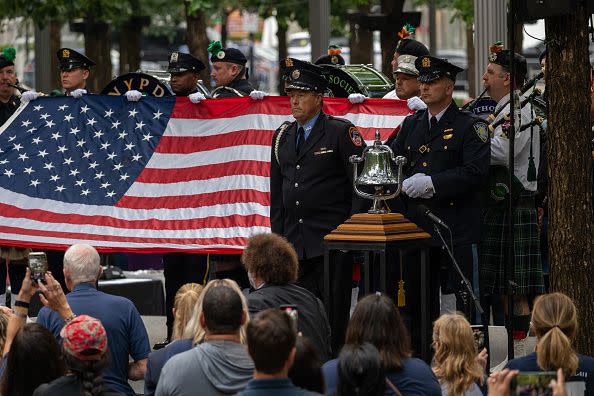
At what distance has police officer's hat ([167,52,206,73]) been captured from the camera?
11.2 metres

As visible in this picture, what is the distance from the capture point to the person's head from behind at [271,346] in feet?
17.3

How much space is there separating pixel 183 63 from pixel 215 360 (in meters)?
5.45

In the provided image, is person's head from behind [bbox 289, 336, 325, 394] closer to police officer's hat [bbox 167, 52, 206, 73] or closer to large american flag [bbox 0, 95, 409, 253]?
large american flag [bbox 0, 95, 409, 253]

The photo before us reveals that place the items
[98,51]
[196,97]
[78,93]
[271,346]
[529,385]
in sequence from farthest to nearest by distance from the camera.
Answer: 1. [98,51]
2. [78,93]
3. [196,97]
4. [271,346]
5. [529,385]

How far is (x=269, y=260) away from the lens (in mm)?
7359

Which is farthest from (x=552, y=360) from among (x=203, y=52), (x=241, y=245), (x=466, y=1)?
(x=466, y=1)

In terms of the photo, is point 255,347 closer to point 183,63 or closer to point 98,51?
point 183,63

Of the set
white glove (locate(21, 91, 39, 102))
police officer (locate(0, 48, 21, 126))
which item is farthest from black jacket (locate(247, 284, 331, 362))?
police officer (locate(0, 48, 21, 126))

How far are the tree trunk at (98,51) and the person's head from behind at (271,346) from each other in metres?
18.8

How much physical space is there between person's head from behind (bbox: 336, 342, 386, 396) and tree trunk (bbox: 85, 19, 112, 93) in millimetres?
18555

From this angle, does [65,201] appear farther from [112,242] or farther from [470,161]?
[470,161]

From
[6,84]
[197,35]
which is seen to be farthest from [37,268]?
[197,35]

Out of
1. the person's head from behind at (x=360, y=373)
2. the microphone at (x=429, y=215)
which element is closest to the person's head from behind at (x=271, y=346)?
the person's head from behind at (x=360, y=373)

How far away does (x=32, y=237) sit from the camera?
36.8ft
